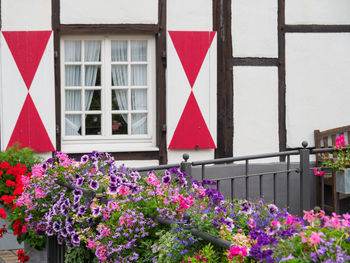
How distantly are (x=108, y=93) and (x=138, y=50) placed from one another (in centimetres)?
58

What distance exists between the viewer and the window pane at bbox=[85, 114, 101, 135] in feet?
24.2

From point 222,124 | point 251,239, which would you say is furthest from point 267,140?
point 251,239

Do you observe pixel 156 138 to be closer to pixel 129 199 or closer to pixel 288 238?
pixel 129 199

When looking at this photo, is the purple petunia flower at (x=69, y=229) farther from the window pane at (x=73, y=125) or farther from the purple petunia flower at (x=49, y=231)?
the window pane at (x=73, y=125)

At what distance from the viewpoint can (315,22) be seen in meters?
7.54

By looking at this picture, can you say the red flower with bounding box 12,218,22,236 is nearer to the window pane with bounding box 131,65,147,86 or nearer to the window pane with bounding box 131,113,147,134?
the window pane with bounding box 131,113,147,134

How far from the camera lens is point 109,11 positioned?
281 inches

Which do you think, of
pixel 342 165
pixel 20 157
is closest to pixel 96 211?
pixel 20 157

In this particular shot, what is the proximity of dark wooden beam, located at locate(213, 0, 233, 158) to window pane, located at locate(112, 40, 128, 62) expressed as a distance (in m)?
1.01


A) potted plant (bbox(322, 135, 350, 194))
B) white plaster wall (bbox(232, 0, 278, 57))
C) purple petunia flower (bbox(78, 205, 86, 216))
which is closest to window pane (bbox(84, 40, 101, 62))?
white plaster wall (bbox(232, 0, 278, 57))

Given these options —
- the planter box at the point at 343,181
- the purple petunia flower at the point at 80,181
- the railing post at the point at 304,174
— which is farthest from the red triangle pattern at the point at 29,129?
the purple petunia flower at the point at 80,181

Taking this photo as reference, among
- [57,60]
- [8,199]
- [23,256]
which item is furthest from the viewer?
[57,60]

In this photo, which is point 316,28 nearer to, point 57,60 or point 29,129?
point 57,60

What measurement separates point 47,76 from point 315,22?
3045 mm
